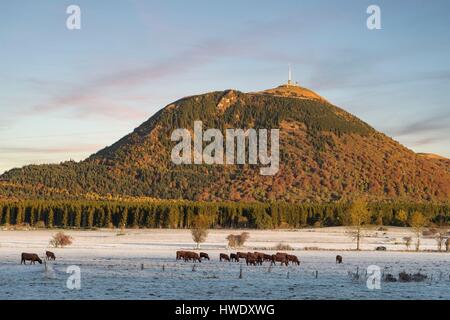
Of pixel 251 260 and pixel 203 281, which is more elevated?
→ pixel 251 260

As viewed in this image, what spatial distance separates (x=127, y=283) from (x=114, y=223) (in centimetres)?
11238

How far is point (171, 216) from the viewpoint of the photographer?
5669 inches

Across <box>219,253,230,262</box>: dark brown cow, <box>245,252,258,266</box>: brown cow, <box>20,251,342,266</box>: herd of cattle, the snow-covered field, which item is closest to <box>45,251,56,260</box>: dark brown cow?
<box>20,251,342,266</box>: herd of cattle

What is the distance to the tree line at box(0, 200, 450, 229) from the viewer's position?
14625 centimetres

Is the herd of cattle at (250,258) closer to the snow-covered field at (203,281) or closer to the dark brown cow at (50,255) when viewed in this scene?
the dark brown cow at (50,255)

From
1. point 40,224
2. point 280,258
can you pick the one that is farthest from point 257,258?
point 40,224

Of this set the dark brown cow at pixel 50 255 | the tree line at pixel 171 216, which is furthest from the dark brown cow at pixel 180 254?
the tree line at pixel 171 216

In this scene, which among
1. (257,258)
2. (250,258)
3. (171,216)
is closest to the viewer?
(250,258)

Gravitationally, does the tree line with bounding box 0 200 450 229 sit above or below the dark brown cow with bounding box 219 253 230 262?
above

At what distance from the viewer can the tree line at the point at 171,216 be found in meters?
146

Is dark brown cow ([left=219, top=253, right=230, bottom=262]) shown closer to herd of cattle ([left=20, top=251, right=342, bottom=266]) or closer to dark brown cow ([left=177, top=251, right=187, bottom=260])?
herd of cattle ([left=20, top=251, right=342, bottom=266])

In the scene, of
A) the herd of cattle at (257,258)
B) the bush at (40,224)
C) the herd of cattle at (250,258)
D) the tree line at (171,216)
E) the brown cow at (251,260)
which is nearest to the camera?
the herd of cattle at (250,258)

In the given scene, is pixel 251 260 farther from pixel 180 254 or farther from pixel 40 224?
pixel 40 224
